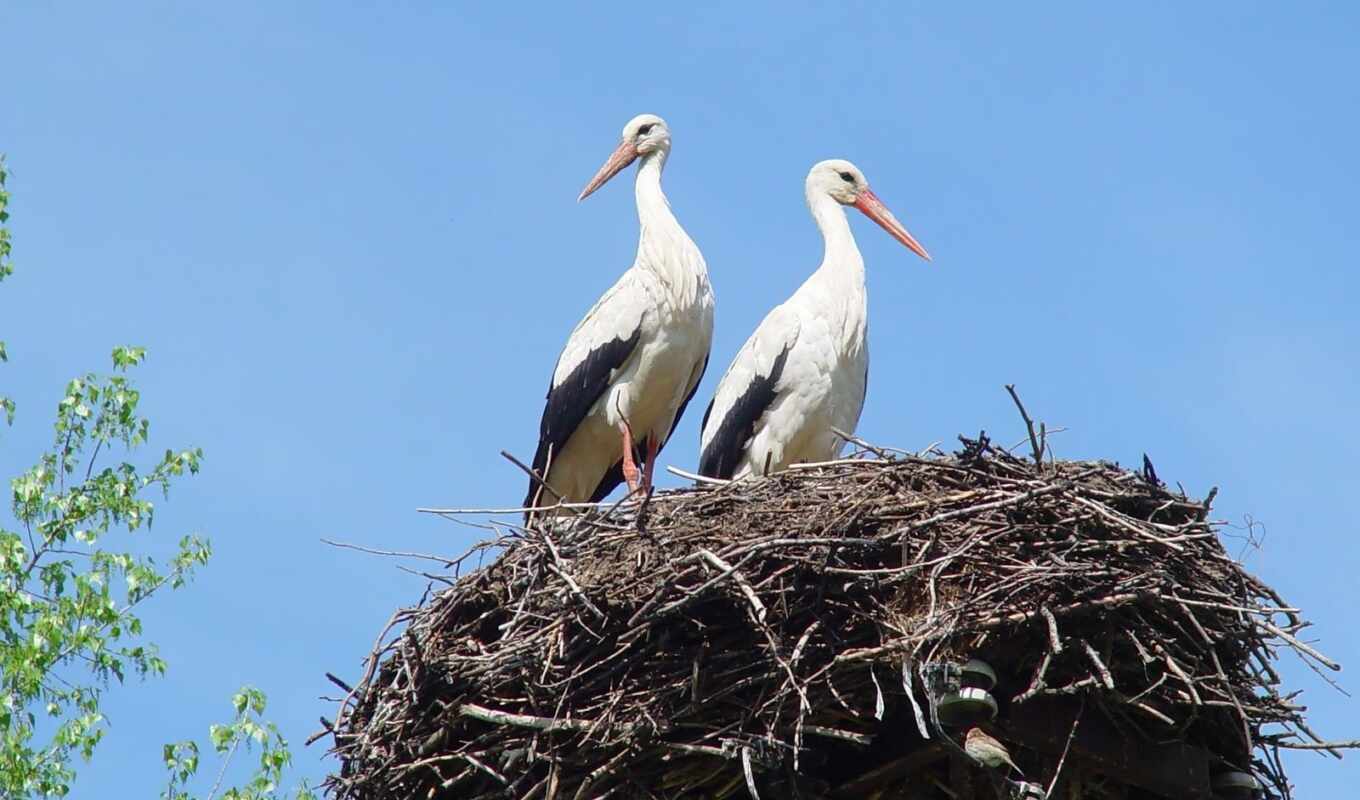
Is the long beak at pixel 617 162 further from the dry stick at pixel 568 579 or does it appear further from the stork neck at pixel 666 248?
the dry stick at pixel 568 579

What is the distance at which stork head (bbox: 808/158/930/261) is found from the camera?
10141 millimetres

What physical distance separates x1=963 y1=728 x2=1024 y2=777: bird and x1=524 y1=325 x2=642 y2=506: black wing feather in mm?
3561

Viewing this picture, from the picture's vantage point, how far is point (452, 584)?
731 centimetres

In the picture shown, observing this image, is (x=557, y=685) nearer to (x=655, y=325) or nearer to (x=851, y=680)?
(x=851, y=680)

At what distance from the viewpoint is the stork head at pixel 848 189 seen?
1014 centimetres

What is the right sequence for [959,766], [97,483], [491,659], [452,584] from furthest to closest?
1. [97,483]
2. [452,584]
3. [491,659]
4. [959,766]

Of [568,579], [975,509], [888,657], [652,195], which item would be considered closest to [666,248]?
[652,195]

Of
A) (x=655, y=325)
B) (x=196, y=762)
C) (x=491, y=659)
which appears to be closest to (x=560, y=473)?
(x=655, y=325)

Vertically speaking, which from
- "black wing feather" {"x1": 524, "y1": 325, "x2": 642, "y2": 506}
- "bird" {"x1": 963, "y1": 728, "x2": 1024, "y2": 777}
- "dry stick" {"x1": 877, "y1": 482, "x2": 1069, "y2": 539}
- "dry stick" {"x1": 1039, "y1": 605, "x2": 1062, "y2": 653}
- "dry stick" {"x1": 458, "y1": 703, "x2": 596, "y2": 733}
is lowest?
"bird" {"x1": 963, "y1": 728, "x2": 1024, "y2": 777}

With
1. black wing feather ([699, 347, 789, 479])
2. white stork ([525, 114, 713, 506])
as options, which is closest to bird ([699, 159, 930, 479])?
black wing feather ([699, 347, 789, 479])

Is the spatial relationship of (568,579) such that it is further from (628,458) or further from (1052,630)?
(628,458)

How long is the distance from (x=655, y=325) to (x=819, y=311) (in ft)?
2.32

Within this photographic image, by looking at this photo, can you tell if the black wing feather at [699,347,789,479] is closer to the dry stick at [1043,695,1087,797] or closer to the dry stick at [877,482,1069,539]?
the dry stick at [877,482,1069,539]

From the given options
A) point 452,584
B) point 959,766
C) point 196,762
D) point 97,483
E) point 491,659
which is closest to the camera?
point 959,766
